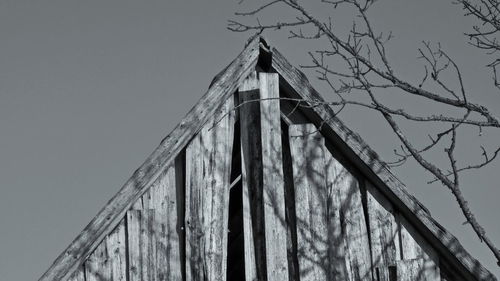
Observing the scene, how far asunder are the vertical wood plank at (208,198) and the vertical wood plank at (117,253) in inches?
19.4

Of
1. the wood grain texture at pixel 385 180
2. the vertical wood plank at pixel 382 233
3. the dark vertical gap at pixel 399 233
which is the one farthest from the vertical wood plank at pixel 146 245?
the dark vertical gap at pixel 399 233

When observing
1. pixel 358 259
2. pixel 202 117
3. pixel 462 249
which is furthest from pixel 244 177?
pixel 462 249

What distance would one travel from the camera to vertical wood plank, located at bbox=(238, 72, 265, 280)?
304 inches

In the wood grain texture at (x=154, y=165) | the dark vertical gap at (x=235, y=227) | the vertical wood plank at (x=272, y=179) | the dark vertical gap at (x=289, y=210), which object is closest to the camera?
the wood grain texture at (x=154, y=165)

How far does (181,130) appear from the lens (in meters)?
7.71

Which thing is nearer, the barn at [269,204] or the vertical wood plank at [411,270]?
the barn at [269,204]

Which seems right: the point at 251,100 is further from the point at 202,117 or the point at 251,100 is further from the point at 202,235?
the point at 202,235

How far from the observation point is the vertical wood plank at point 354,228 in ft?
25.7

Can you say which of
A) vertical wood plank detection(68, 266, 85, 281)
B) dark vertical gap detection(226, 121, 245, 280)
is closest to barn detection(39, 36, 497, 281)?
vertical wood plank detection(68, 266, 85, 281)

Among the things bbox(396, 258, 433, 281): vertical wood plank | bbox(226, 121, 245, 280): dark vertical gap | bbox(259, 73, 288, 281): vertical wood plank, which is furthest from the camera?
bbox(226, 121, 245, 280): dark vertical gap

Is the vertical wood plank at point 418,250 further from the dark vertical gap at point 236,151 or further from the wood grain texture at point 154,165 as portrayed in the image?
the wood grain texture at point 154,165

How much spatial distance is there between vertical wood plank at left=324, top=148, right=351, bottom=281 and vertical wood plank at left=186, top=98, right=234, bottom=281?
852 millimetres

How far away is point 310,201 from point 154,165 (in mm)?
1320

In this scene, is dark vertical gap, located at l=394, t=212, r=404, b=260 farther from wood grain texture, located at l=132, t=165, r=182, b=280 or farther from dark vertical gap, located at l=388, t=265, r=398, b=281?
wood grain texture, located at l=132, t=165, r=182, b=280
